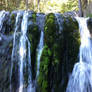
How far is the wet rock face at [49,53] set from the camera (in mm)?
5262

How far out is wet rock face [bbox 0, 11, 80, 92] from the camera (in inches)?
207

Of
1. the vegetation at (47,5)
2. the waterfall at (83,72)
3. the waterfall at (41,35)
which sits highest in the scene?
the vegetation at (47,5)

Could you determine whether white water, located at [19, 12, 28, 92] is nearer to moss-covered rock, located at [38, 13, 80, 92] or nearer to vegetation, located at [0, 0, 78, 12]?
moss-covered rock, located at [38, 13, 80, 92]

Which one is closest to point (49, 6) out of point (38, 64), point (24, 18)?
point (24, 18)

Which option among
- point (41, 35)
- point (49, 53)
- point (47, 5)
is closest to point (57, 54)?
point (49, 53)

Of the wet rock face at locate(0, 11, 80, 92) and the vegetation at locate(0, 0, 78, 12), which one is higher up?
the vegetation at locate(0, 0, 78, 12)

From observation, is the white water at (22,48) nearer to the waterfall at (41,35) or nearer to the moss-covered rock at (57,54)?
the waterfall at (41,35)

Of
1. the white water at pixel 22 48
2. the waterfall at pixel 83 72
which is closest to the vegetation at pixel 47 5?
the white water at pixel 22 48

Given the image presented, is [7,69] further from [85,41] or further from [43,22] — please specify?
[85,41]

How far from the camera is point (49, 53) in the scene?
18.4 ft

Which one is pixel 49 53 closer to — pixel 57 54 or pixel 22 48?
pixel 57 54

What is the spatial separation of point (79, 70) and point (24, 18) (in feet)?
12.9

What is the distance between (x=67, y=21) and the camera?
6.51m

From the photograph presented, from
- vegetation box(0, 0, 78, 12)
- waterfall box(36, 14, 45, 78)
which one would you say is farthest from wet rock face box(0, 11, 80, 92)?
vegetation box(0, 0, 78, 12)
